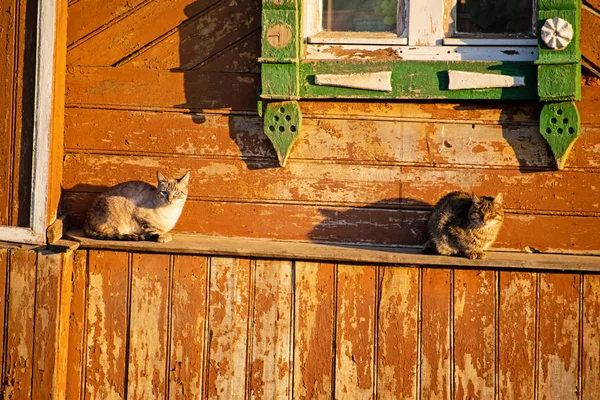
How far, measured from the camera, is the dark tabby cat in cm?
433

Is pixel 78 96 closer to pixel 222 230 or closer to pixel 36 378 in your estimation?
pixel 222 230

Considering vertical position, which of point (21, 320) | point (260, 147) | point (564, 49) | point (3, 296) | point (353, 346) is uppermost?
point (564, 49)

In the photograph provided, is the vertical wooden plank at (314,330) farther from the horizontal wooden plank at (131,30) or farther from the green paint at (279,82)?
the horizontal wooden plank at (131,30)

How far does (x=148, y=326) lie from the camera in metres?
4.48

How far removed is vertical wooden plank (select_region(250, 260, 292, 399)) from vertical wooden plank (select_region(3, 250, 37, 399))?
1.28 m

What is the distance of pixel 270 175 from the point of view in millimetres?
4652

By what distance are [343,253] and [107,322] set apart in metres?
1.44

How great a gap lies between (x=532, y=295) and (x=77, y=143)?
2.83 metres

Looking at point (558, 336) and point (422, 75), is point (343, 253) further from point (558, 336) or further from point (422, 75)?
point (558, 336)

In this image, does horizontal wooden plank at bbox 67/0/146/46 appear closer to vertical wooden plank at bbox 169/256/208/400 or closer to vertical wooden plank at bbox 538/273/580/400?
vertical wooden plank at bbox 169/256/208/400

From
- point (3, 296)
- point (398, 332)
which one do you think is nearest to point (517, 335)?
point (398, 332)

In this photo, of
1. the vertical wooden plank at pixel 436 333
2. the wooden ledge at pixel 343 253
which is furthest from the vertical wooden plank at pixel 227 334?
the vertical wooden plank at pixel 436 333

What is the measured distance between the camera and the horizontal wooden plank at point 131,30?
4660 millimetres

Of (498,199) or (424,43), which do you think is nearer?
(498,199)
